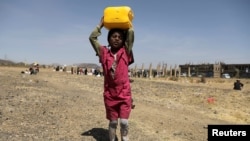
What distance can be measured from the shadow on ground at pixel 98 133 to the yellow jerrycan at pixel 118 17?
7.01ft

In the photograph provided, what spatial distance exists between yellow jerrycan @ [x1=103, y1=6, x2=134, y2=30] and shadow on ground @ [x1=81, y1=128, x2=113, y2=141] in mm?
2137

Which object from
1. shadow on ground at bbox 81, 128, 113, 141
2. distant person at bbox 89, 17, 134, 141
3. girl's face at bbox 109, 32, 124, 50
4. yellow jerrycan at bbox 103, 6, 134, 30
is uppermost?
yellow jerrycan at bbox 103, 6, 134, 30

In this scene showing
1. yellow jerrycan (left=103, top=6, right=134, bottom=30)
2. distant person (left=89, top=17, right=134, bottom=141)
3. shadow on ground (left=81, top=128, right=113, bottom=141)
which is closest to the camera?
yellow jerrycan (left=103, top=6, right=134, bottom=30)

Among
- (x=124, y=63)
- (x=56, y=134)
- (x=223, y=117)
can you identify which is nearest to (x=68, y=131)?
(x=56, y=134)

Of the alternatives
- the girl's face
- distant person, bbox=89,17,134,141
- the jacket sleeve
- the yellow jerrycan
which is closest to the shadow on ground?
distant person, bbox=89,17,134,141

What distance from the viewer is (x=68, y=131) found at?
6.61 meters

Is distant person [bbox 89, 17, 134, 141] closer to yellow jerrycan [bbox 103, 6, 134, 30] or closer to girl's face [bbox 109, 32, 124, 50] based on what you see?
girl's face [bbox 109, 32, 124, 50]

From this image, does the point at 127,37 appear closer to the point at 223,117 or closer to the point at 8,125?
the point at 8,125

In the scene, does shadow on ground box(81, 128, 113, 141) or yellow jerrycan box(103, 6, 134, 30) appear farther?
shadow on ground box(81, 128, 113, 141)

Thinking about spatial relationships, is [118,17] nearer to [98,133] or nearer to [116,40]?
[116,40]

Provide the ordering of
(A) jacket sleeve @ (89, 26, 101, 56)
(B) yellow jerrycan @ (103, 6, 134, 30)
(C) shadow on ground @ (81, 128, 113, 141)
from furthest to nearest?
(C) shadow on ground @ (81, 128, 113, 141)
(A) jacket sleeve @ (89, 26, 101, 56)
(B) yellow jerrycan @ (103, 6, 134, 30)

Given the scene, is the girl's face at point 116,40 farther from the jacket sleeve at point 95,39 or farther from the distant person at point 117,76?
the jacket sleeve at point 95,39

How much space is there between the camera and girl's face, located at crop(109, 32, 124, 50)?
565 cm

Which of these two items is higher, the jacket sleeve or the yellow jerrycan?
the yellow jerrycan
